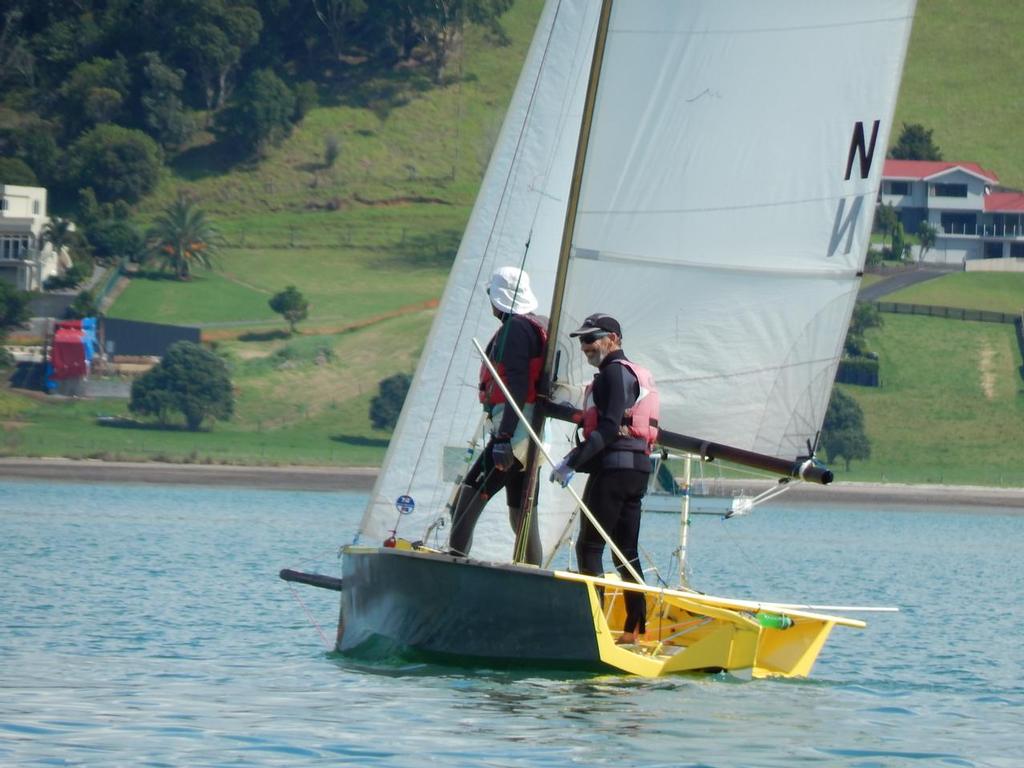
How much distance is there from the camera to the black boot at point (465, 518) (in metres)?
14.2

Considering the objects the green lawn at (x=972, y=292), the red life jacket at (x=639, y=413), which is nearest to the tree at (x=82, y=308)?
the green lawn at (x=972, y=292)

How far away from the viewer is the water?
1157 centimetres

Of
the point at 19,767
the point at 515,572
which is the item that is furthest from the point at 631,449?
the point at 19,767

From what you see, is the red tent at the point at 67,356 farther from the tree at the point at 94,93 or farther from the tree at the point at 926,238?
the tree at the point at 94,93

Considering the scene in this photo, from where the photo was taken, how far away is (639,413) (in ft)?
44.4

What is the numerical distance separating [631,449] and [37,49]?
6009 inches

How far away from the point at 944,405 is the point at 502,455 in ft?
252

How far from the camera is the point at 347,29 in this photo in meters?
168

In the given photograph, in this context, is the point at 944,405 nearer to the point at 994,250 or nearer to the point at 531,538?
the point at 994,250

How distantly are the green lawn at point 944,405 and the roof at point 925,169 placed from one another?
36.2m

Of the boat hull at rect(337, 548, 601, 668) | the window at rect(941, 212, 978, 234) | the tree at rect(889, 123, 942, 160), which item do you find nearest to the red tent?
the window at rect(941, 212, 978, 234)

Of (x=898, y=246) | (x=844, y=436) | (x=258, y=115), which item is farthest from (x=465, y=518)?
(x=258, y=115)

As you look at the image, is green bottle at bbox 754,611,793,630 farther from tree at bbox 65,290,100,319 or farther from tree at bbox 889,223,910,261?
tree at bbox 889,223,910,261

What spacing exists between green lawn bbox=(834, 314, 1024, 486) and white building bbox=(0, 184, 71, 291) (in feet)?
145
